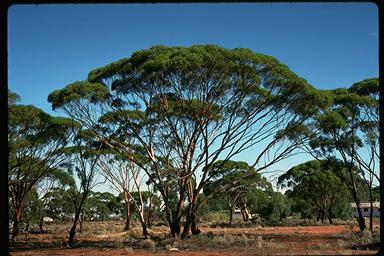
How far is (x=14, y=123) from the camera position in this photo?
2720 cm

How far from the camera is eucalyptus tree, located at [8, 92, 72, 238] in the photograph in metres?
27.2

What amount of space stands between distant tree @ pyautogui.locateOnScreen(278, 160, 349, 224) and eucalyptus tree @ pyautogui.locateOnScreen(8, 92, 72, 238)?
25525mm

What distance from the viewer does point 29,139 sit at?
28375mm

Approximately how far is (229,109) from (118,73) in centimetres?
534

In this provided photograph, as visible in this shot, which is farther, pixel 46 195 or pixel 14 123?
pixel 46 195

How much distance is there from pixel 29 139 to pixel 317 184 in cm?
2982

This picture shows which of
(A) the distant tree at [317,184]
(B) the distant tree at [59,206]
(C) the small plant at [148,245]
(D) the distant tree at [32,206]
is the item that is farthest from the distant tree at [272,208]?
(C) the small plant at [148,245]

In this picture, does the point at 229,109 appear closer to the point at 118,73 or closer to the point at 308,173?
A: the point at 118,73

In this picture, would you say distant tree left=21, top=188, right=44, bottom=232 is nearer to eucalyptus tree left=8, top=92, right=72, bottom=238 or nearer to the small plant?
eucalyptus tree left=8, top=92, right=72, bottom=238

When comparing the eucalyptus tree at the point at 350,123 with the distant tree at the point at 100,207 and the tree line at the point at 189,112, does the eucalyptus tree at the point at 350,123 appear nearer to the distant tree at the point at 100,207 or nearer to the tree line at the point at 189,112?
the tree line at the point at 189,112

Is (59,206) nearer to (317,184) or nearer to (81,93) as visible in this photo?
(317,184)

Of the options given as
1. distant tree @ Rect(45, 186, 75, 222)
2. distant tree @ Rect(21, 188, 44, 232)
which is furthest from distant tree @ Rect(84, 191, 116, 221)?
distant tree @ Rect(21, 188, 44, 232)
